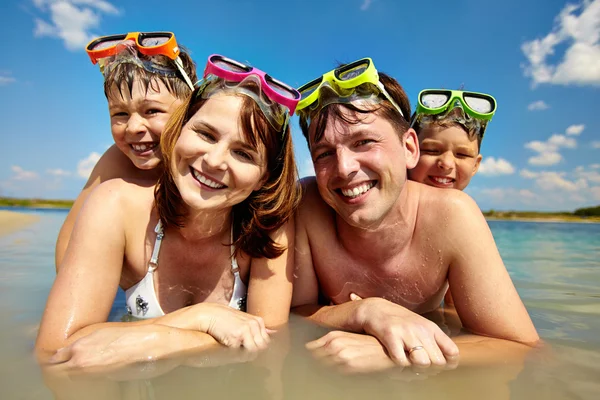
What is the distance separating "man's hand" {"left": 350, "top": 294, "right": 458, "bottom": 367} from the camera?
2.17m

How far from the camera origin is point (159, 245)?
2979mm

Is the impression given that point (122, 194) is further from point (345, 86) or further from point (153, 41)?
point (345, 86)

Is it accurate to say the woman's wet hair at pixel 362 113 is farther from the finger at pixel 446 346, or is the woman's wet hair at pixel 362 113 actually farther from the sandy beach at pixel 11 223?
the sandy beach at pixel 11 223

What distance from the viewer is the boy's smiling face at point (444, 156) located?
373 cm

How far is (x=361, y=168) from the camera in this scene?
279cm

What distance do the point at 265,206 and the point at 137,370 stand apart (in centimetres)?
139

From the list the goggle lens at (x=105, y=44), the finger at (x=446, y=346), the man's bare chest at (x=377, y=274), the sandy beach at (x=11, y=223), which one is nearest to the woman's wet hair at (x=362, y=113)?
the man's bare chest at (x=377, y=274)

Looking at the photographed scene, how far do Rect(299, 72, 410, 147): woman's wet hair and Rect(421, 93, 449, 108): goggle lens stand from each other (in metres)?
0.78

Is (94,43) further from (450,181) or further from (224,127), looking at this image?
(450,181)

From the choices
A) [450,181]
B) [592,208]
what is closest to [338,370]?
[450,181]

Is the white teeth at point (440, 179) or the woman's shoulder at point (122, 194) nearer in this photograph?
the woman's shoulder at point (122, 194)

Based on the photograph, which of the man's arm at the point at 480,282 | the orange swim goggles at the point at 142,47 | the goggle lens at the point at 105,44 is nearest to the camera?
the man's arm at the point at 480,282

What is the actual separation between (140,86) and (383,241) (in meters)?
2.35

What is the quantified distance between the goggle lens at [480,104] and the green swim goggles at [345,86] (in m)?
1.28
